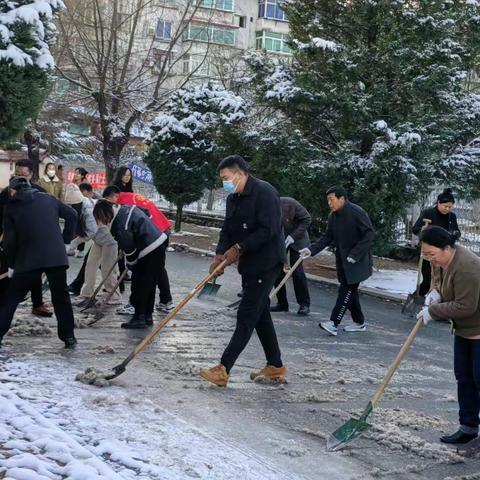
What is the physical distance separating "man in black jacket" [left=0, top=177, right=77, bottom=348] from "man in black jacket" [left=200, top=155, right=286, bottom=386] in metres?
1.53

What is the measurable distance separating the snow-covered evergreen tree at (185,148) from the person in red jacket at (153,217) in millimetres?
11200

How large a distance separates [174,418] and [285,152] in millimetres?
10177

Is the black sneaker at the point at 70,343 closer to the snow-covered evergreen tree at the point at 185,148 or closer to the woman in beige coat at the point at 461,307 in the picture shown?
the woman in beige coat at the point at 461,307

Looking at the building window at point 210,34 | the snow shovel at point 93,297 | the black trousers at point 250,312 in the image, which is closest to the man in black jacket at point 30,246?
the black trousers at point 250,312

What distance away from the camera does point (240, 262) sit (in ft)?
21.2

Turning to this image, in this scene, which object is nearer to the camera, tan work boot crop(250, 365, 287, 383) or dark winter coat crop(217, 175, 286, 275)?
dark winter coat crop(217, 175, 286, 275)

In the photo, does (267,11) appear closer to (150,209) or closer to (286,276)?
(286,276)

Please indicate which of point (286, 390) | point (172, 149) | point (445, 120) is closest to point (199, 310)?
point (286, 390)

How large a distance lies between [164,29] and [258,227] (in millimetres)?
22959

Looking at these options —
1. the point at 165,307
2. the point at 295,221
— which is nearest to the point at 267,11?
the point at 295,221

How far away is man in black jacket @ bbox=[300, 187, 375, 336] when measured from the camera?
359 inches

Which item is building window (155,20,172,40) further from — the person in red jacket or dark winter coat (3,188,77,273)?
dark winter coat (3,188,77,273)

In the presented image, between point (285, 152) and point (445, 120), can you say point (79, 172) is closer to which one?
point (285, 152)

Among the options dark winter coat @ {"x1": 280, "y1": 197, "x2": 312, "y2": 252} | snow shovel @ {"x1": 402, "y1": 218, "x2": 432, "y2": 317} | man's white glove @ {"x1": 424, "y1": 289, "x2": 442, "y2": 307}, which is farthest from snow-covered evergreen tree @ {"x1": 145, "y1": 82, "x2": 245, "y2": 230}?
man's white glove @ {"x1": 424, "y1": 289, "x2": 442, "y2": 307}
